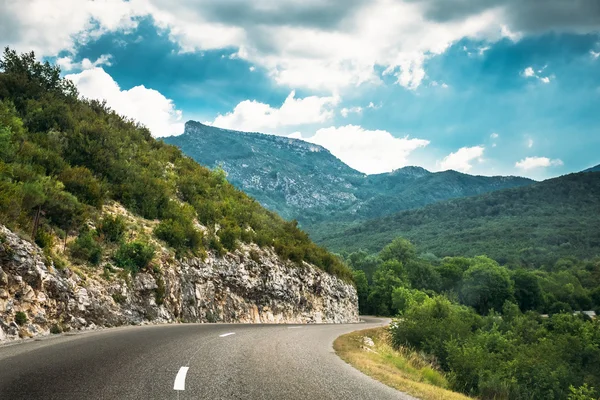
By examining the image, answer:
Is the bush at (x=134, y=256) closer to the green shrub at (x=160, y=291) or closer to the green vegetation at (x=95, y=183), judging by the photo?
the green vegetation at (x=95, y=183)

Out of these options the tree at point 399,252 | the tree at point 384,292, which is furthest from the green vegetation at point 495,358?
the tree at point 399,252

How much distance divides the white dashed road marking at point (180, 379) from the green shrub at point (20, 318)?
781 cm

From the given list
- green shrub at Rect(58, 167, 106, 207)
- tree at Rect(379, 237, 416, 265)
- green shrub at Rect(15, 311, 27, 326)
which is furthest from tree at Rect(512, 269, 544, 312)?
green shrub at Rect(15, 311, 27, 326)

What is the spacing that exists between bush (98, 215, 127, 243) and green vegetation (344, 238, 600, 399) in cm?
1509

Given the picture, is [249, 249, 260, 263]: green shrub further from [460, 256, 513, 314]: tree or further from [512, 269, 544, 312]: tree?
[512, 269, 544, 312]: tree

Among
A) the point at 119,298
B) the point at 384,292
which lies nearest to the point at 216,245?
the point at 119,298

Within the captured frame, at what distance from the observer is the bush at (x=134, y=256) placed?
19938 mm

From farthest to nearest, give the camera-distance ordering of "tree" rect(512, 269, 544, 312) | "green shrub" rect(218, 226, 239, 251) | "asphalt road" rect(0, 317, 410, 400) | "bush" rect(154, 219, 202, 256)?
1. "tree" rect(512, 269, 544, 312)
2. "green shrub" rect(218, 226, 239, 251)
3. "bush" rect(154, 219, 202, 256)
4. "asphalt road" rect(0, 317, 410, 400)

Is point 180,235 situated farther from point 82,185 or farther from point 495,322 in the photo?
point 495,322

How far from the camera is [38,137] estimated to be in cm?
2464

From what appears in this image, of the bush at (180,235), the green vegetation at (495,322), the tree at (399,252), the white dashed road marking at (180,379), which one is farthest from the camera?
the tree at (399,252)

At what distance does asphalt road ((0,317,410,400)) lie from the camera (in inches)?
234

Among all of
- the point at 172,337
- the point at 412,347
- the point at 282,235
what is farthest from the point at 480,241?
the point at 172,337

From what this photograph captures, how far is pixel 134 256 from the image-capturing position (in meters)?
20.8
